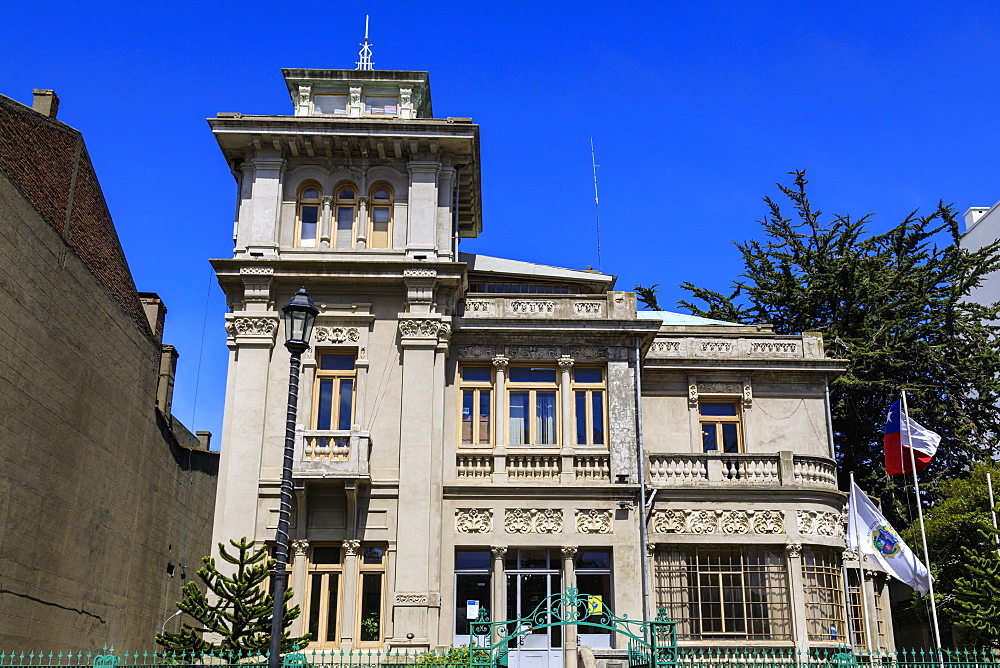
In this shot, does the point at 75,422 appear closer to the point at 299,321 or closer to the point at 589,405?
the point at 589,405

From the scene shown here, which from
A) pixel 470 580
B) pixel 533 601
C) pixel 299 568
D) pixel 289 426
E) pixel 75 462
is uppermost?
pixel 75 462

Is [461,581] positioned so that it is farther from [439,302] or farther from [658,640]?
[439,302]

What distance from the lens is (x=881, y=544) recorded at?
23.7 meters


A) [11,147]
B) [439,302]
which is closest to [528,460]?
[439,302]

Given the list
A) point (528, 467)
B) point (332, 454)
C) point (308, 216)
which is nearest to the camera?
point (332, 454)

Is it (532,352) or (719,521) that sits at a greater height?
(532,352)

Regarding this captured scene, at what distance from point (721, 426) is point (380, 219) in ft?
36.3

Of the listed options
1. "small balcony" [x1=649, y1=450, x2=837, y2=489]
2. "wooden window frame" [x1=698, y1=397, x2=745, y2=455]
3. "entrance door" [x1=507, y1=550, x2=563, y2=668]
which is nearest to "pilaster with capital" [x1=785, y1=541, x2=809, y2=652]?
"small balcony" [x1=649, y1=450, x2=837, y2=489]

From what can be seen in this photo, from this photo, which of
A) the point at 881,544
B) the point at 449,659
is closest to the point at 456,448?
the point at 449,659

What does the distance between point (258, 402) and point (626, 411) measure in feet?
30.0

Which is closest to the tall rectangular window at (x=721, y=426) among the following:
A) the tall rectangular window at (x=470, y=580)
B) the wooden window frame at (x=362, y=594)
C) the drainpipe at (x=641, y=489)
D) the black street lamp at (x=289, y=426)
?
the drainpipe at (x=641, y=489)

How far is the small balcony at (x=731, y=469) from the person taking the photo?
80.8 feet

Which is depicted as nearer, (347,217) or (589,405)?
(589,405)

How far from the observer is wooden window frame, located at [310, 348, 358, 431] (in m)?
24.1
